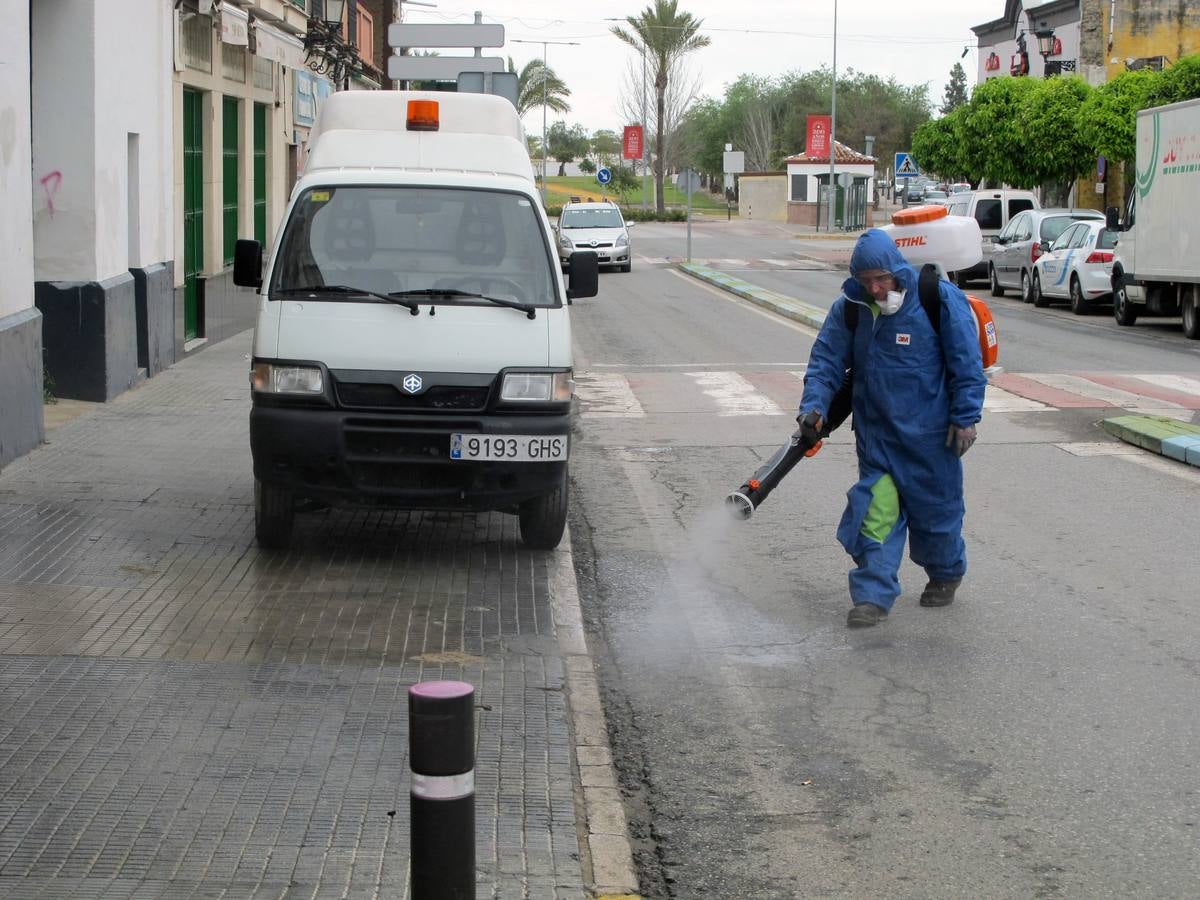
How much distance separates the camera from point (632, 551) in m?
8.73

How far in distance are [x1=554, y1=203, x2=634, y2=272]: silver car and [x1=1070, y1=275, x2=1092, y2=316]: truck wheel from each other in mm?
13469

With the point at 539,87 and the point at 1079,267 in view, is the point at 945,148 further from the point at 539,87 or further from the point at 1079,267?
the point at 539,87

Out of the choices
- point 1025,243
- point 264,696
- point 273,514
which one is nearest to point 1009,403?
point 273,514

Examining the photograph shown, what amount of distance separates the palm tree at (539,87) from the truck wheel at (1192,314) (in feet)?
194

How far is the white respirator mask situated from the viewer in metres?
6.84

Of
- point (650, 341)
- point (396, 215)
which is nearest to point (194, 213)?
point (650, 341)

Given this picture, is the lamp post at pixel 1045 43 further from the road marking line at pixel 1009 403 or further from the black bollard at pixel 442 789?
the black bollard at pixel 442 789

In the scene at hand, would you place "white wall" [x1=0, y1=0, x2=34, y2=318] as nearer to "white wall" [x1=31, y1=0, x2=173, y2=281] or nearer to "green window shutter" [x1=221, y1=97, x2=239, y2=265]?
"white wall" [x1=31, y1=0, x2=173, y2=281]

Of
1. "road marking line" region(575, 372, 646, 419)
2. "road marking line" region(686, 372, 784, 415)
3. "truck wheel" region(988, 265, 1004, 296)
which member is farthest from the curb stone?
"truck wheel" region(988, 265, 1004, 296)

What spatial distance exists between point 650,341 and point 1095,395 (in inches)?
291

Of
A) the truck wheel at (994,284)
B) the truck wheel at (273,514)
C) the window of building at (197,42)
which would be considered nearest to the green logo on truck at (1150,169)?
the truck wheel at (994,284)

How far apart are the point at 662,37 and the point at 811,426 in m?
68.2

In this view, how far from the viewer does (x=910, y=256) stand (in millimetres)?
7328

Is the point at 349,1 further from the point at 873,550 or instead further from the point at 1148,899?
the point at 1148,899
